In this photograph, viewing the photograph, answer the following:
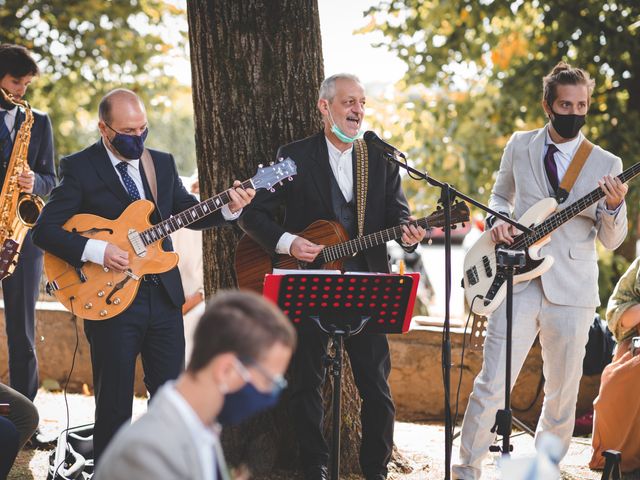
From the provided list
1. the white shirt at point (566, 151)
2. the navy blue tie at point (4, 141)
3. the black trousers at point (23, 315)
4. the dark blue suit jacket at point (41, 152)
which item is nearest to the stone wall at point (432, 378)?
the black trousers at point (23, 315)

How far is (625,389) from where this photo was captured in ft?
17.7

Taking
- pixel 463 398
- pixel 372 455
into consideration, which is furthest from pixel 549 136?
pixel 463 398

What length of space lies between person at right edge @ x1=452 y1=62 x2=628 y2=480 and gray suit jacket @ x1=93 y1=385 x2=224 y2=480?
113 inches

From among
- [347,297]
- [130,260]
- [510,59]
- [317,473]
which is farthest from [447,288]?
[510,59]

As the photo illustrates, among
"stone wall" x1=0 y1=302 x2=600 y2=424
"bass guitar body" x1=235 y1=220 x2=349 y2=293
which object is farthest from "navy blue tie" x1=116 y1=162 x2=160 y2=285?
"stone wall" x1=0 y1=302 x2=600 y2=424

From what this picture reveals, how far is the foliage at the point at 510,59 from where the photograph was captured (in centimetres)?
868

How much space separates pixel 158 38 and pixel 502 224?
846cm

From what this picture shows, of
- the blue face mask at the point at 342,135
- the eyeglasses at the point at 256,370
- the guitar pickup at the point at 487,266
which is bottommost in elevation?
the eyeglasses at the point at 256,370

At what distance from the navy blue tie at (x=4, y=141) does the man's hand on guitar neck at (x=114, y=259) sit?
1.53 metres

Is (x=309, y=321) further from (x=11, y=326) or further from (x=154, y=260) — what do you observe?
(x=11, y=326)

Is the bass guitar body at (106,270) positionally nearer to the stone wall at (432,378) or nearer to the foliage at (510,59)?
the stone wall at (432,378)

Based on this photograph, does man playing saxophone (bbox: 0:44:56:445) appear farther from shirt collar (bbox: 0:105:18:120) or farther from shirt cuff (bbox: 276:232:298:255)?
shirt cuff (bbox: 276:232:298:255)

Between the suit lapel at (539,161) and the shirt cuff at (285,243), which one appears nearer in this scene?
the shirt cuff at (285,243)

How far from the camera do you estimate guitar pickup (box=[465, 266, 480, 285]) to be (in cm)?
506
